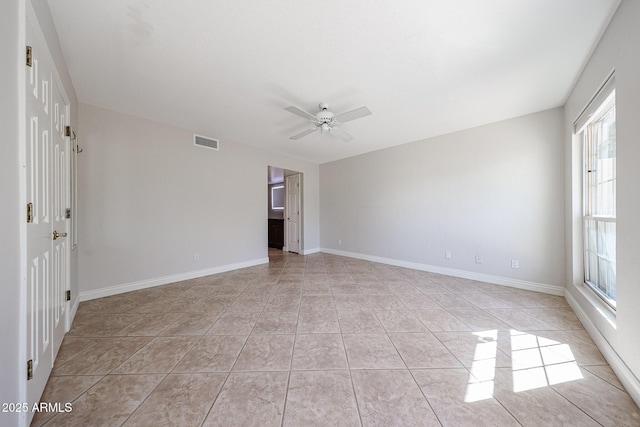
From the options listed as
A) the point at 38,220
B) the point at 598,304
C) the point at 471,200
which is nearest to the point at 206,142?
the point at 38,220

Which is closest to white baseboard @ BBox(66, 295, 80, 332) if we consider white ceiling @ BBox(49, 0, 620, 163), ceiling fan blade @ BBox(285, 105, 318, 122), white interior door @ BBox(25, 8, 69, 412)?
white interior door @ BBox(25, 8, 69, 412)

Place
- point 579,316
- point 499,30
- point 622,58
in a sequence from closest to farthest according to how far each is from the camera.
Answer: point 622,58, point 499,30, point 579,316

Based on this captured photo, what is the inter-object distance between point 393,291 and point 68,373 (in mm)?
3181

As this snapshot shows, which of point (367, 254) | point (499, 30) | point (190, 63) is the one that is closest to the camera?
point (499, 30)

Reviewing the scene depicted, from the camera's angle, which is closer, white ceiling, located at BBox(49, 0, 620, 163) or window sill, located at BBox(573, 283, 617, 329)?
white ceiling, located at BBox(49, 0, 620, 163)

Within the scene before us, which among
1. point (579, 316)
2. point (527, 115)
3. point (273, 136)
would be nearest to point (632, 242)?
point (579, 316)

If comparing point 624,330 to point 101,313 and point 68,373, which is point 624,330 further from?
point 101,313

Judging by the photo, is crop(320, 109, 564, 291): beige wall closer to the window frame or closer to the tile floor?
the window frame

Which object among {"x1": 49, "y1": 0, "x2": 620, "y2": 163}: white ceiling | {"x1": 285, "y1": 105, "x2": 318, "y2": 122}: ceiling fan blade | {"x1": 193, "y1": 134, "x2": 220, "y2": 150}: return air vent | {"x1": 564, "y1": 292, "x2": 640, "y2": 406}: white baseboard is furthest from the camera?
{"x1": 193, "y1": 134, "x2": 220, "y2": 150}: return air vent

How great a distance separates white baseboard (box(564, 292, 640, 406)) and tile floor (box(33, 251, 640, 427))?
0.17ft

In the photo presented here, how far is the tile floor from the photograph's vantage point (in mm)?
1231

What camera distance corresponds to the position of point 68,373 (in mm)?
1526

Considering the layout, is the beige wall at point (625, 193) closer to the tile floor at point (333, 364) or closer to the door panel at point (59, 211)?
the tile floor at point (333, 364)

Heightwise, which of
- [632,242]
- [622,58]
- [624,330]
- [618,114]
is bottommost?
[624,330]
